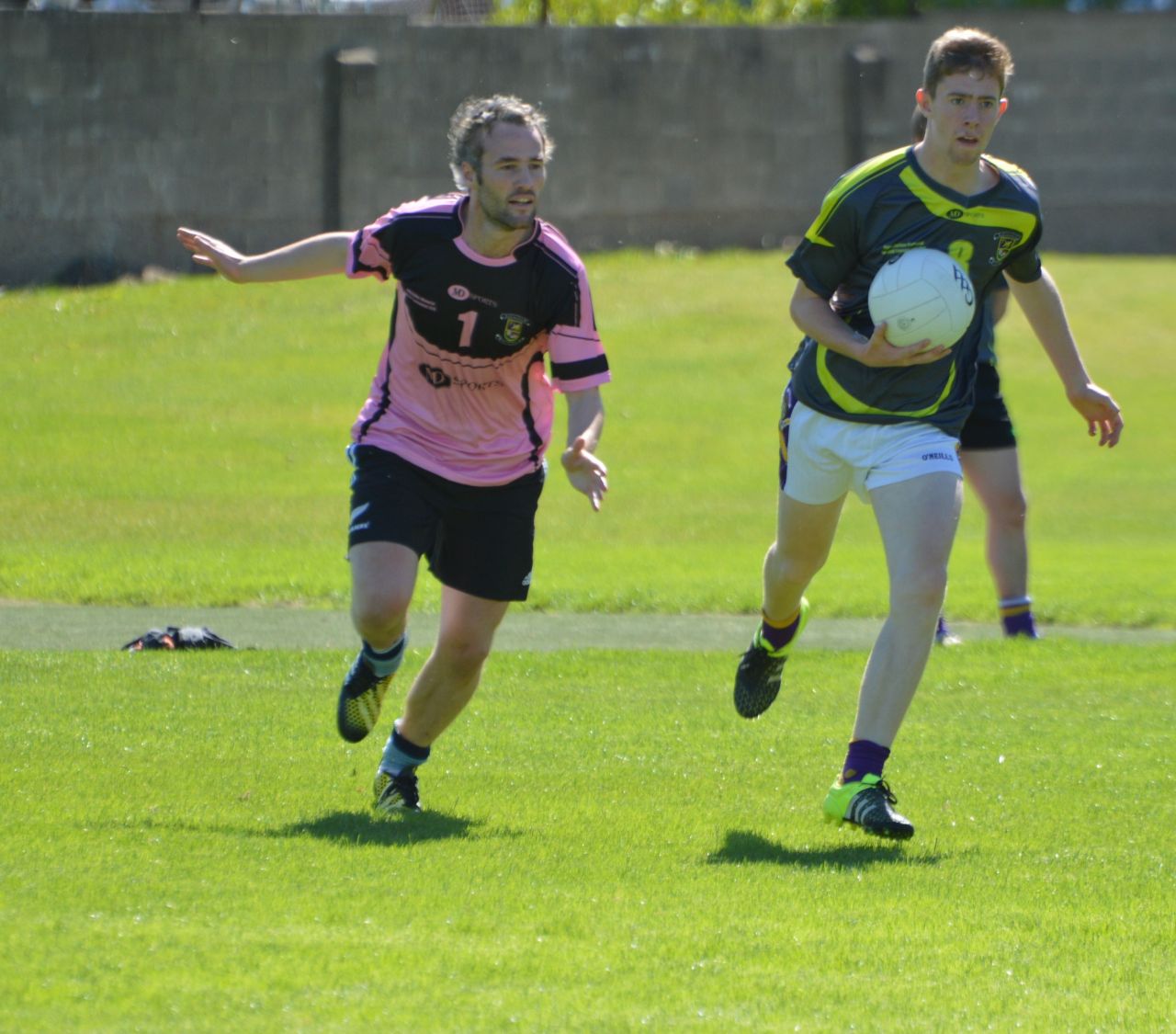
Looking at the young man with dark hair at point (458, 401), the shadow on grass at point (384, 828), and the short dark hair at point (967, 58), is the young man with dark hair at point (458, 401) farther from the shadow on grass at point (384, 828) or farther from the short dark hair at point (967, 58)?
the short dark hair at point (967, 58)

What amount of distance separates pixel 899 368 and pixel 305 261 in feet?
6.33

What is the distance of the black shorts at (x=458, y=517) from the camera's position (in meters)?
5.91

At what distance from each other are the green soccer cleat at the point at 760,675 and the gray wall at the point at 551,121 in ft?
52.6

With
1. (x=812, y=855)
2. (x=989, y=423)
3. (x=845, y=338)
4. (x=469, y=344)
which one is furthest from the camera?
(x=989, y=423)

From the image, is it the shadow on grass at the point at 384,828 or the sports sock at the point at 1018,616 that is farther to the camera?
the sports sock at the point at 1018,616

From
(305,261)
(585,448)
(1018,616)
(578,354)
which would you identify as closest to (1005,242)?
(578,354)

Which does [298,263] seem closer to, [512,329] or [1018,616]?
[512,329]

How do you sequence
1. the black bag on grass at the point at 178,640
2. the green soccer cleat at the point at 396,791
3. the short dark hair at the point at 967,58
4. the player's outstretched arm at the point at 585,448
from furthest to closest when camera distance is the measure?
the black bag on grass at the point at 178,640, the green soccer cleat at the point at 396,791, the short dark hair at the point at 967,58, the player's outstretched arm at the point at 585,448

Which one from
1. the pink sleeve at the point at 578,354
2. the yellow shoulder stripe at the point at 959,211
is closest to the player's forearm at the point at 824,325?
the yellow shoulder stripe at the point at 959,211

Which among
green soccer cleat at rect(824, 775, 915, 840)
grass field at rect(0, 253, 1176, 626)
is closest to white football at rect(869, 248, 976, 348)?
green soccer cleat at rect(824, 775, 915, 840)

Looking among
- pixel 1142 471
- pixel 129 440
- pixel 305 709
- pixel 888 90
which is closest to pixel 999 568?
pixel 305 709

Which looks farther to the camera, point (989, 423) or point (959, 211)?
point (989, 423)

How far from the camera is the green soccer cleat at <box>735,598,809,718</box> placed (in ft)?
22.7

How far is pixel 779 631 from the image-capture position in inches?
270
